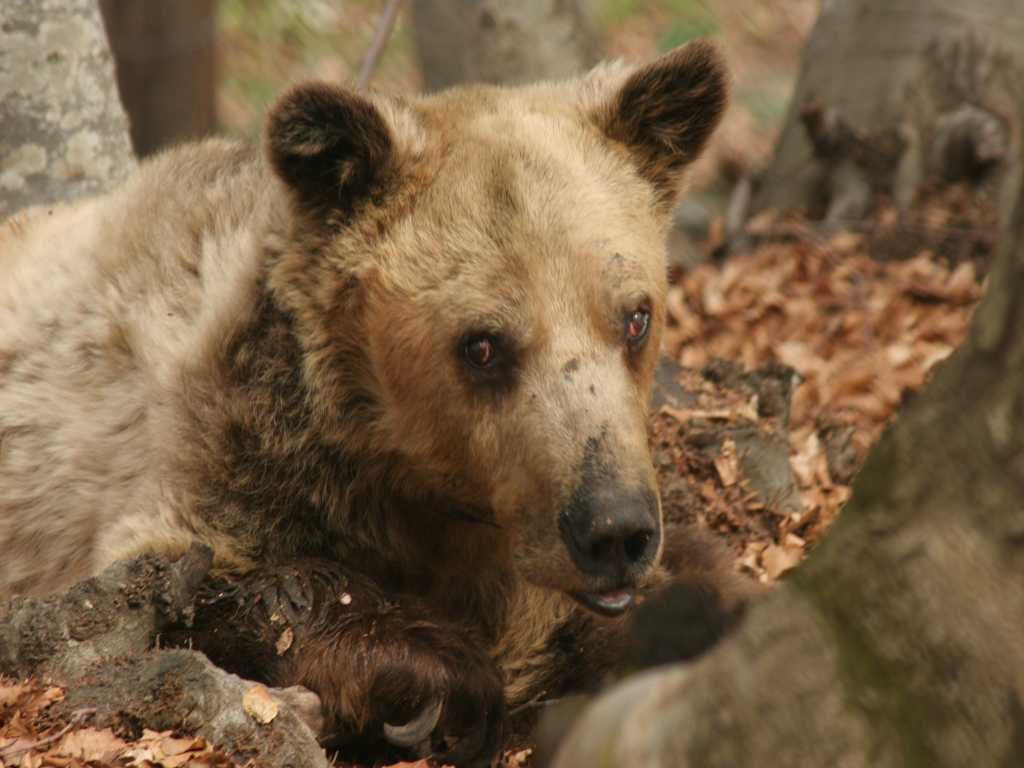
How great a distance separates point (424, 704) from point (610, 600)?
2.16ft

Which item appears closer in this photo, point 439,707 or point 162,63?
point 439,707

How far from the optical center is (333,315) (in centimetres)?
479

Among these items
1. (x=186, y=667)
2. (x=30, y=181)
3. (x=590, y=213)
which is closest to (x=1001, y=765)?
(x=186, y=667)

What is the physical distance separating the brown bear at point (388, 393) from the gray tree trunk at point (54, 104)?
1.66 m

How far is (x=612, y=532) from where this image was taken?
13.6 feet

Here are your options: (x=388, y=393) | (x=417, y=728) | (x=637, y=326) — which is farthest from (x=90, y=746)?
(x=637, y=326)

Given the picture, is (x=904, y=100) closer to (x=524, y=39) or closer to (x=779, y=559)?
(x=524, y=39)

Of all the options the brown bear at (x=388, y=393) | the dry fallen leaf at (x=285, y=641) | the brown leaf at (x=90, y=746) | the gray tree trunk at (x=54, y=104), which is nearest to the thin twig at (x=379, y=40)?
the gray tree trunk at (x=54, y=104)

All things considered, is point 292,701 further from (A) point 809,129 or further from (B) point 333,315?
(A) point 809,129

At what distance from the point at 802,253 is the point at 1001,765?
758 cm

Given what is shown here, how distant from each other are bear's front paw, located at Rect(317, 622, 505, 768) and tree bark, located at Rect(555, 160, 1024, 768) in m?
1.97

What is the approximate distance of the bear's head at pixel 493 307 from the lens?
4.31 m

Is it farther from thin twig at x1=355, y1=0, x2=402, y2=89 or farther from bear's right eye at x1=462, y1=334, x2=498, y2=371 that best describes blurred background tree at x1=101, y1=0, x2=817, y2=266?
bear's right eye at x1=462, y1=334, x2=498, y2=371

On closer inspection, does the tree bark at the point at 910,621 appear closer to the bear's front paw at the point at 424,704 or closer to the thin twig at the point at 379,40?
the bear's front paw at the point at 424,704
